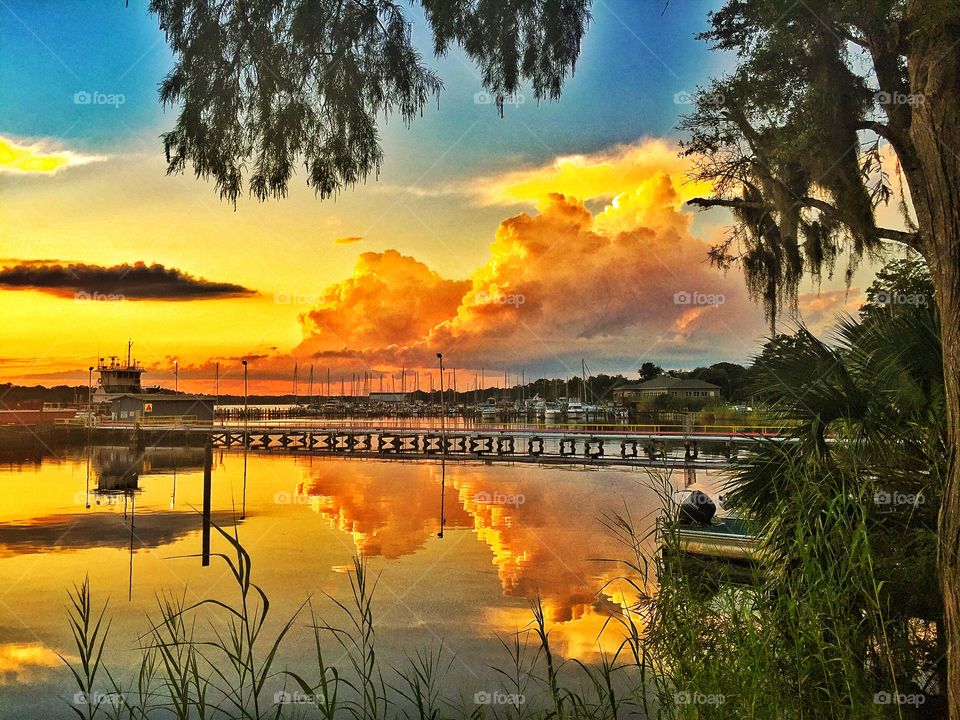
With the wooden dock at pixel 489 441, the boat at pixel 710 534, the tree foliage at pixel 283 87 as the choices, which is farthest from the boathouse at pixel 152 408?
the tree foliage at pixel 283 87

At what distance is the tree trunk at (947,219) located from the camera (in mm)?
3387

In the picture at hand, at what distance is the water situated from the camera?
420 inches

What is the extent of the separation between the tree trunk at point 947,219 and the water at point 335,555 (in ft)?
7.34

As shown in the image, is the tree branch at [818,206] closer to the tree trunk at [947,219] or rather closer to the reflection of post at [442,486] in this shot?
the tree trunk at [947,219]

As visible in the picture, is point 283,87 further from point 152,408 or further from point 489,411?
point 489,411

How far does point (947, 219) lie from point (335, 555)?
15.6 m

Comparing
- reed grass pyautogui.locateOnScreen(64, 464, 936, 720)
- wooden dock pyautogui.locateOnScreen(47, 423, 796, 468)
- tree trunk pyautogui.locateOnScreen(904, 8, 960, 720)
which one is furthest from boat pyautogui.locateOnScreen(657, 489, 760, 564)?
wooden dock pyautogui.locateOnScreen(47, 423, 796, 468)

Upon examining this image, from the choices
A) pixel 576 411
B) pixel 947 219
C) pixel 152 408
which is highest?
pixel 947 219

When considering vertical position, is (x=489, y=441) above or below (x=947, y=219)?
below

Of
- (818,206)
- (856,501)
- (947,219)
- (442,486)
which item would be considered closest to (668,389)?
(442,486)

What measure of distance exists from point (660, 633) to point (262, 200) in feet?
11.5

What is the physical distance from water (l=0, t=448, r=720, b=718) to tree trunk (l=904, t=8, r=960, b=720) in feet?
7.34

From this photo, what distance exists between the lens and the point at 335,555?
17.3 meters

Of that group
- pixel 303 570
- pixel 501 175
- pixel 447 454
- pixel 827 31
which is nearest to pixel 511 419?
pixel 447 454
